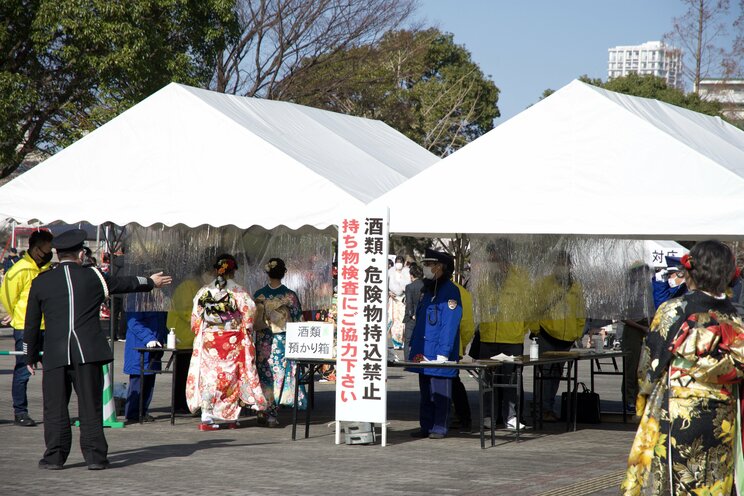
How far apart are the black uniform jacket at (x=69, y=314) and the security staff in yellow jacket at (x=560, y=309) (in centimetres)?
474

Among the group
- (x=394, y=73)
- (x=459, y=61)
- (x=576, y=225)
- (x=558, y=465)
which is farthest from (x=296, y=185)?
Result: (x=459, y=61)

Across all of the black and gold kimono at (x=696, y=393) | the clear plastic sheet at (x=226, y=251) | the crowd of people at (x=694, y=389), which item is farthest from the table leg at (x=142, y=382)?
the black and gold kimono at (x=696, y=393)

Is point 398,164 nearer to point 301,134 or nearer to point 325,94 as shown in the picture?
point 301,134

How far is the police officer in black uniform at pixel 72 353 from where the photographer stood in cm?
851

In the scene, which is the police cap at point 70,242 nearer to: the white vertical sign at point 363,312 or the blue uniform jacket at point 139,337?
the white vertical sign at point 363,312

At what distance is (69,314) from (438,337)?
3.67 meters

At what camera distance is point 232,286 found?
1121 centimetres

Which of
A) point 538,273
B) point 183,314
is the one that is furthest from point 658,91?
point 183,314

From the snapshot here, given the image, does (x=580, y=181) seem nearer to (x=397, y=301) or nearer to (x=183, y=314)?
(x=183, y=314)

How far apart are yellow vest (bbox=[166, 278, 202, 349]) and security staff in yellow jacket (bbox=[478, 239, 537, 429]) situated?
10.7 ft

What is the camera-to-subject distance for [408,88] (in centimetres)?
3697

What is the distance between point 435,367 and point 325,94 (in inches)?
791

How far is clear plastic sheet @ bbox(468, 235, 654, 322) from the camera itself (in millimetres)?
11242

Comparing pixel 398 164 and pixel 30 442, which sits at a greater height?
pixel 398 164
